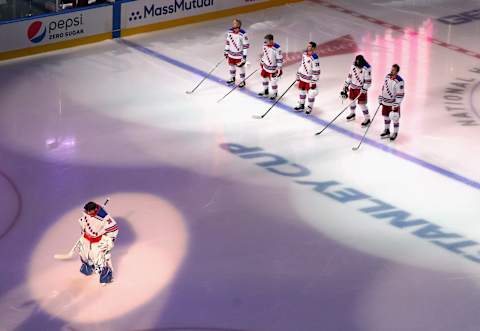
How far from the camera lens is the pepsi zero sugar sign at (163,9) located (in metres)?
19.3

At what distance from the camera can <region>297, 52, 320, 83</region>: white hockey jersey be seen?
15.3 metres

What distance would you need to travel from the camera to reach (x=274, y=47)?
52.0 feet

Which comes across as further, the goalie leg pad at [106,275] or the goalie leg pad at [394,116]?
the goalie leg pad at [394,116]

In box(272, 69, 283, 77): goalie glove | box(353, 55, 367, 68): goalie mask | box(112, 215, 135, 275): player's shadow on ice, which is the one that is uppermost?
box(353, 55, 367, 68): goalie mask

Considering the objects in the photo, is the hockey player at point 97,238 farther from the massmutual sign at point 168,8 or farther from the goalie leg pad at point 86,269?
the massmutual sign at point 168,8

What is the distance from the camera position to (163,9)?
64.8 feet

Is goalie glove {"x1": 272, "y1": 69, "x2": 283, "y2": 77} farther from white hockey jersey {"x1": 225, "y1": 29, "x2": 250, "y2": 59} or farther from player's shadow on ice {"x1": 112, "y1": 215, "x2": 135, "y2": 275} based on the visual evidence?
player's shadow on ice {"x1": 112, "y1": 215, "x2": 135, "y2": 275}

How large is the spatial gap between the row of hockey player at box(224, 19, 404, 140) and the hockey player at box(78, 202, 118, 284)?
18.3 feet

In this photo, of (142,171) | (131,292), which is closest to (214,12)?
(142,171)

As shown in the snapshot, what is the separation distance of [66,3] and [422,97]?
6.89 meters

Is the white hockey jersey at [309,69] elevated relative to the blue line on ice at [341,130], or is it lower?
elevated

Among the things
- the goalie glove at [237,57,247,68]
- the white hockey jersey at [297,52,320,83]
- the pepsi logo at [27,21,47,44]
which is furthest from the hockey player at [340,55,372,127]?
the pepsi logo at [27,21,47,44]

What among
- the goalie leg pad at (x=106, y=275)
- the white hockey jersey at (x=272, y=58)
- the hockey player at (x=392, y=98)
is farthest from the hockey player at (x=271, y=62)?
the goalie leg pad at (x=106, y=275)

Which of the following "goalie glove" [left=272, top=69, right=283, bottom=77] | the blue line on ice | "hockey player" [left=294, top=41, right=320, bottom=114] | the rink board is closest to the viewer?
the blue line on ice
